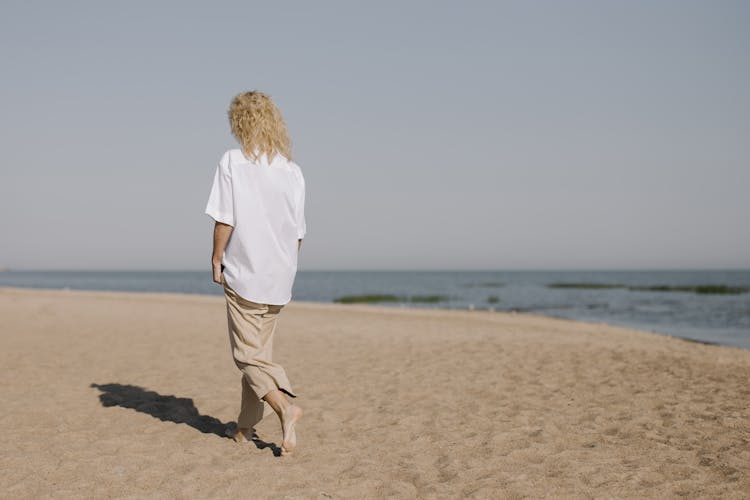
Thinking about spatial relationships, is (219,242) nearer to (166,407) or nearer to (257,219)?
(257,219)

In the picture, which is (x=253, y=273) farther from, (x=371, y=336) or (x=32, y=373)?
(x=371, y=336)

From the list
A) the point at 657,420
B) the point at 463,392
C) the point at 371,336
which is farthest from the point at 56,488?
the point at 371,336

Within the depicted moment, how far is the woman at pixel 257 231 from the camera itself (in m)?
4.20

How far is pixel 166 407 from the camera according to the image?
6223 mm

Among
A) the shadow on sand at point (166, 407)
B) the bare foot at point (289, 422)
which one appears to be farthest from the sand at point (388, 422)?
the bare foot at point (289, 422)

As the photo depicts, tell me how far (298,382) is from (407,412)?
209cm

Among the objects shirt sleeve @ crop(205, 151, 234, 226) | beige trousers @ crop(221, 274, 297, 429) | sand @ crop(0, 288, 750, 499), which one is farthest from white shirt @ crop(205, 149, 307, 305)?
sand @ crop(0, 288, 750, 499)

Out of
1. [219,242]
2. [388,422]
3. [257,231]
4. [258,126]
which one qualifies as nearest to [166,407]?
[388,422]

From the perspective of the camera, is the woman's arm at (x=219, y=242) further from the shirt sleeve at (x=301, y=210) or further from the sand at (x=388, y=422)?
the sand at (x=388, y=422)

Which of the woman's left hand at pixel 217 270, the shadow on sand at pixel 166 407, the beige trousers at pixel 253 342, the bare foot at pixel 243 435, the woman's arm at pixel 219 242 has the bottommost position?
the shadow on sand at pixel 166 407

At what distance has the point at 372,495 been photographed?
3.80 m

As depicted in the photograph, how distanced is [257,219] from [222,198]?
270 mm

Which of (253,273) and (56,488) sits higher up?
(253,273)

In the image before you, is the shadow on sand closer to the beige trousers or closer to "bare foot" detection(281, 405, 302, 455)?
"bare foot" detection(281, 405, 302, 455)
